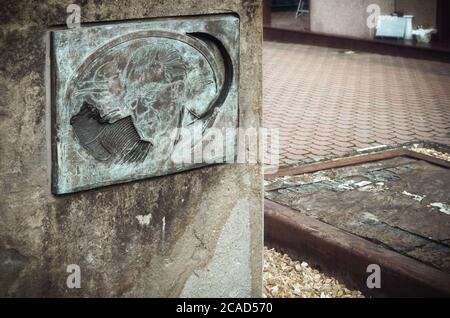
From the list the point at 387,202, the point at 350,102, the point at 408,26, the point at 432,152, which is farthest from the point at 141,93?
the point at 408,26

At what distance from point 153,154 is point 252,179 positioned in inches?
18.5

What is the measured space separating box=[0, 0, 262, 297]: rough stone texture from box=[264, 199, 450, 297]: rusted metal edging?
58 cm

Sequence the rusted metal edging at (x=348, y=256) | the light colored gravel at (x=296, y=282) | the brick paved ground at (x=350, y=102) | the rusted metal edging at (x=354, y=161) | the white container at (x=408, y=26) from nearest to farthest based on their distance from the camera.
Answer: the rusted metal edging at (x=348, y=256), the light colored gravel at (x=296, y=282), the rusted metal edging at (x=354, y=161), the brick paved ground at (x=350, y=102), the white container at (x=408, y=26)

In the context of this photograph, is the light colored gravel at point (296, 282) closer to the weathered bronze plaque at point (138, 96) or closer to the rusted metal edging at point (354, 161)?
the weathered bronze plaque at point (138, 96)

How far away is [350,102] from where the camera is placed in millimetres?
7332

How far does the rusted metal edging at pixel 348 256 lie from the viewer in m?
2.76

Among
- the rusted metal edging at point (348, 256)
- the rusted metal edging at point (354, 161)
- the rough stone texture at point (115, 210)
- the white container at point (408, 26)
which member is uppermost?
the white container at point (408, 26)

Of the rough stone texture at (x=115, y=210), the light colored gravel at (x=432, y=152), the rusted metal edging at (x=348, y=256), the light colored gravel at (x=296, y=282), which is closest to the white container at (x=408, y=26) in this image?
the light colored gravel at (x=432, y=152)

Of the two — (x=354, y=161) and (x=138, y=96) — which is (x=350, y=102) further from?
(x=138, y=96)

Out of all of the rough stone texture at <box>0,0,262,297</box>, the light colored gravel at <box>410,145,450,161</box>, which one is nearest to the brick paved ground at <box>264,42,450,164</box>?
the light colored gravel at <box>410,145,450,161</box>

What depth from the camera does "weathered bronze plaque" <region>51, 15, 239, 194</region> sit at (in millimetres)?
2088

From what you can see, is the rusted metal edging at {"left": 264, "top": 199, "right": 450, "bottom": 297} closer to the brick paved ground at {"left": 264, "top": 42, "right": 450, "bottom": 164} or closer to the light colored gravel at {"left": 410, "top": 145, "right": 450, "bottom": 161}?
the brick paved ground at {"left": 264, "top": 42, "right": 450, "bottom": 164}

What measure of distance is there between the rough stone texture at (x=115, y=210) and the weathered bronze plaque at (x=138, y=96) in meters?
0.04
